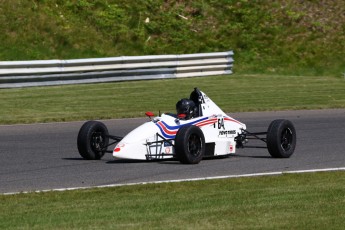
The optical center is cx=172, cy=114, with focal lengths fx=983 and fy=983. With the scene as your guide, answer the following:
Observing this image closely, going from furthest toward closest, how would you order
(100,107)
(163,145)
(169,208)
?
(100,107), (163,145), (169,208)

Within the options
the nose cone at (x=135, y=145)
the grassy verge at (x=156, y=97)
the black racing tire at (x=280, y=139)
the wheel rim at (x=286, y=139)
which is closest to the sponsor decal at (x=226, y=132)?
the black racing tire at (x=280, y=139)

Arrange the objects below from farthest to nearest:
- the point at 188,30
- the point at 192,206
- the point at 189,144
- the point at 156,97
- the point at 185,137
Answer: the point at 188,30, the point at 156,97, the point at 189,144, the point at 185,137, the point at 192,206

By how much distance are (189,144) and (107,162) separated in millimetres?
1282

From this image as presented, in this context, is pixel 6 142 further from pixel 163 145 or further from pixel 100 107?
pixel 100 107

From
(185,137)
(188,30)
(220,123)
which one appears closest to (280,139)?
(220,123)

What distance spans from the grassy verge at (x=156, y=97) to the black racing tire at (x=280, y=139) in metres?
7.13

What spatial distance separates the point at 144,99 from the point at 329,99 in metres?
4.72

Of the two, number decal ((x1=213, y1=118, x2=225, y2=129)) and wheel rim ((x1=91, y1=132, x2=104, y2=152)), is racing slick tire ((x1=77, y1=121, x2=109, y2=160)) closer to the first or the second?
wheel rim ((x1=91, y1=132, x2=104, y2=152))

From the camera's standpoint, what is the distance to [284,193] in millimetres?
10586

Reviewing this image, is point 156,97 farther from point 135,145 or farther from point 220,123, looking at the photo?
point 135,145

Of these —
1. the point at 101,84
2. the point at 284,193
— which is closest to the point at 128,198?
the point at 284,193

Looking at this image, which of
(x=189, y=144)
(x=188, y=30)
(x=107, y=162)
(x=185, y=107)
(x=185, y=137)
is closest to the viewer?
(x=185, y=137)

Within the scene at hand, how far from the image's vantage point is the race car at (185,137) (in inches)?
536

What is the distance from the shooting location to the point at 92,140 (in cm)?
1446
